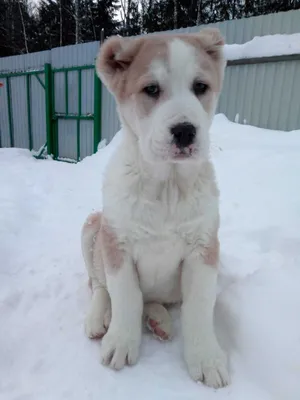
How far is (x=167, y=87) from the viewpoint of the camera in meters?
1.41

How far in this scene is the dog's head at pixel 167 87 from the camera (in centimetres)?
133

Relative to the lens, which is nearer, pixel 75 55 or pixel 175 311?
pixel 175 311

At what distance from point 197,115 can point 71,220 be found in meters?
2.26

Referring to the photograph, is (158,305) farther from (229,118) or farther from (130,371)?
(229,118)

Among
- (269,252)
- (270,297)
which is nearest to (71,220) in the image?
(269,252)

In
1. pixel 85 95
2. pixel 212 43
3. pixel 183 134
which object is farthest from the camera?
pixel 85 95

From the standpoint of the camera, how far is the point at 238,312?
1.70 metres

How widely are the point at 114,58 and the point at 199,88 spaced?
1.51ft

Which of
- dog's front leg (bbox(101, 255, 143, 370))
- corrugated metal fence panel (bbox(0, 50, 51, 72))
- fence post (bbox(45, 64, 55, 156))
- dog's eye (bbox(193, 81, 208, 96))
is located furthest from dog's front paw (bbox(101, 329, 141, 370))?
corrugated metal fence panel (bbox(0, 50, 51, 72))

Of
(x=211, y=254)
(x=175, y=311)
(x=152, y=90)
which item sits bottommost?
(x=175, y=311)

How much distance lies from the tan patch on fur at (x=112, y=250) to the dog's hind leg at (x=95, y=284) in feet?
0.71

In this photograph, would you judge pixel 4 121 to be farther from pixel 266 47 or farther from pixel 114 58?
pixel 114 58

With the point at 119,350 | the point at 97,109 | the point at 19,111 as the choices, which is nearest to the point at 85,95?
the point at 97,109

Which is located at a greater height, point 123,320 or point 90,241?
point 90,241
